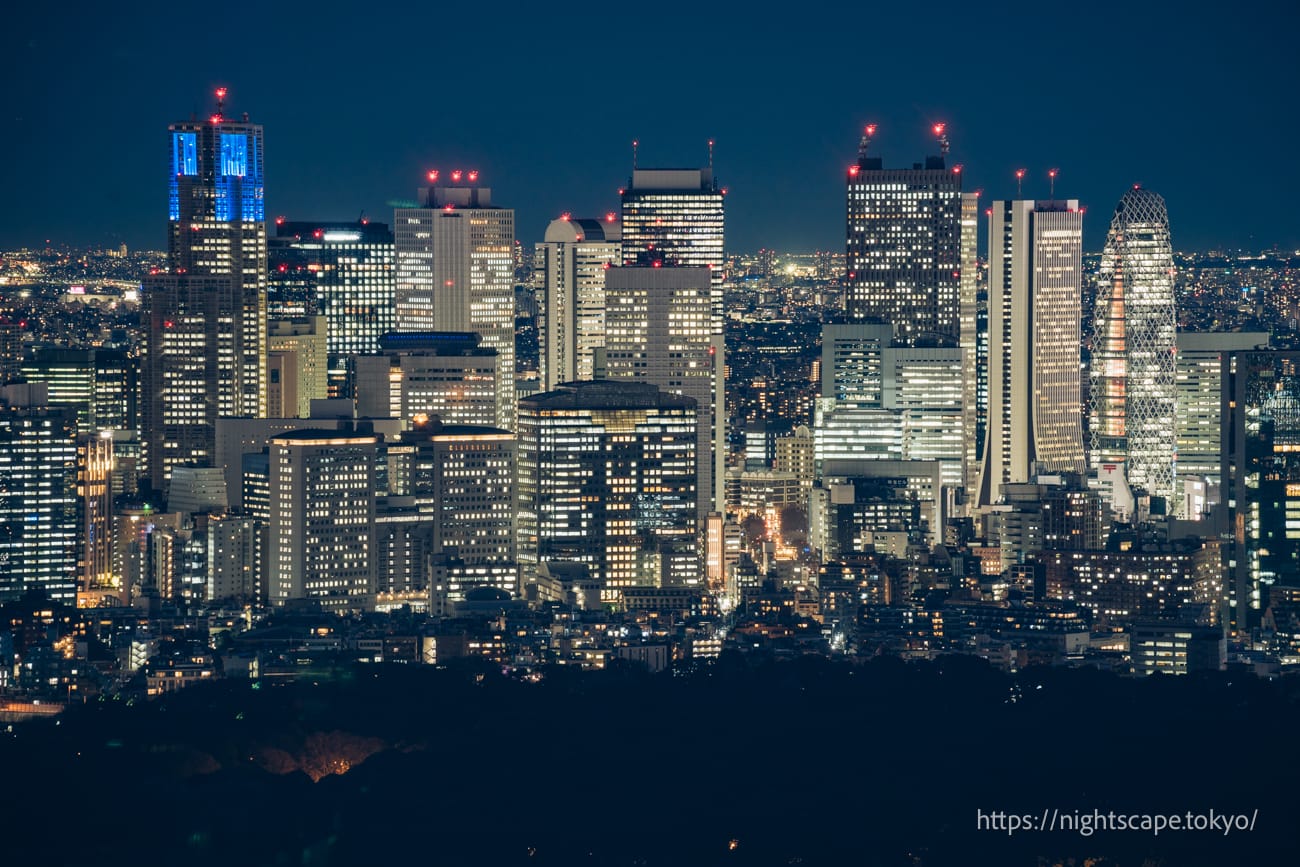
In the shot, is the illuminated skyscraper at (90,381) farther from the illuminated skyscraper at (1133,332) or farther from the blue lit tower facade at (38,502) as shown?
the illuminated skyscraper at (1133,332)

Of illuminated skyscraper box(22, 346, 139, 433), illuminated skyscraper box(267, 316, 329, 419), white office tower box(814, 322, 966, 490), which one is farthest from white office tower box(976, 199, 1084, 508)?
illuminated skyscraper box(22, 346, 139, 433)

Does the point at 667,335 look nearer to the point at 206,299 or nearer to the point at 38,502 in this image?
the point at 206,299

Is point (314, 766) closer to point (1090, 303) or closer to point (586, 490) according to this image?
point (586, 490)

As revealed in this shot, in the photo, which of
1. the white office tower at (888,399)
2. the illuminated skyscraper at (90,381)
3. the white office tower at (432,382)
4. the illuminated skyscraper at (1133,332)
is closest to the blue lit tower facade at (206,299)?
the illuminated skyscraper at (90,381)

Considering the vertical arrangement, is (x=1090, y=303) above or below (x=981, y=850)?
above

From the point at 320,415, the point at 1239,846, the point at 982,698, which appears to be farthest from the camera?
the point at 320,415

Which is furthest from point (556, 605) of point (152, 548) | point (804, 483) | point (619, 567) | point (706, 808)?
point (706, 808)
